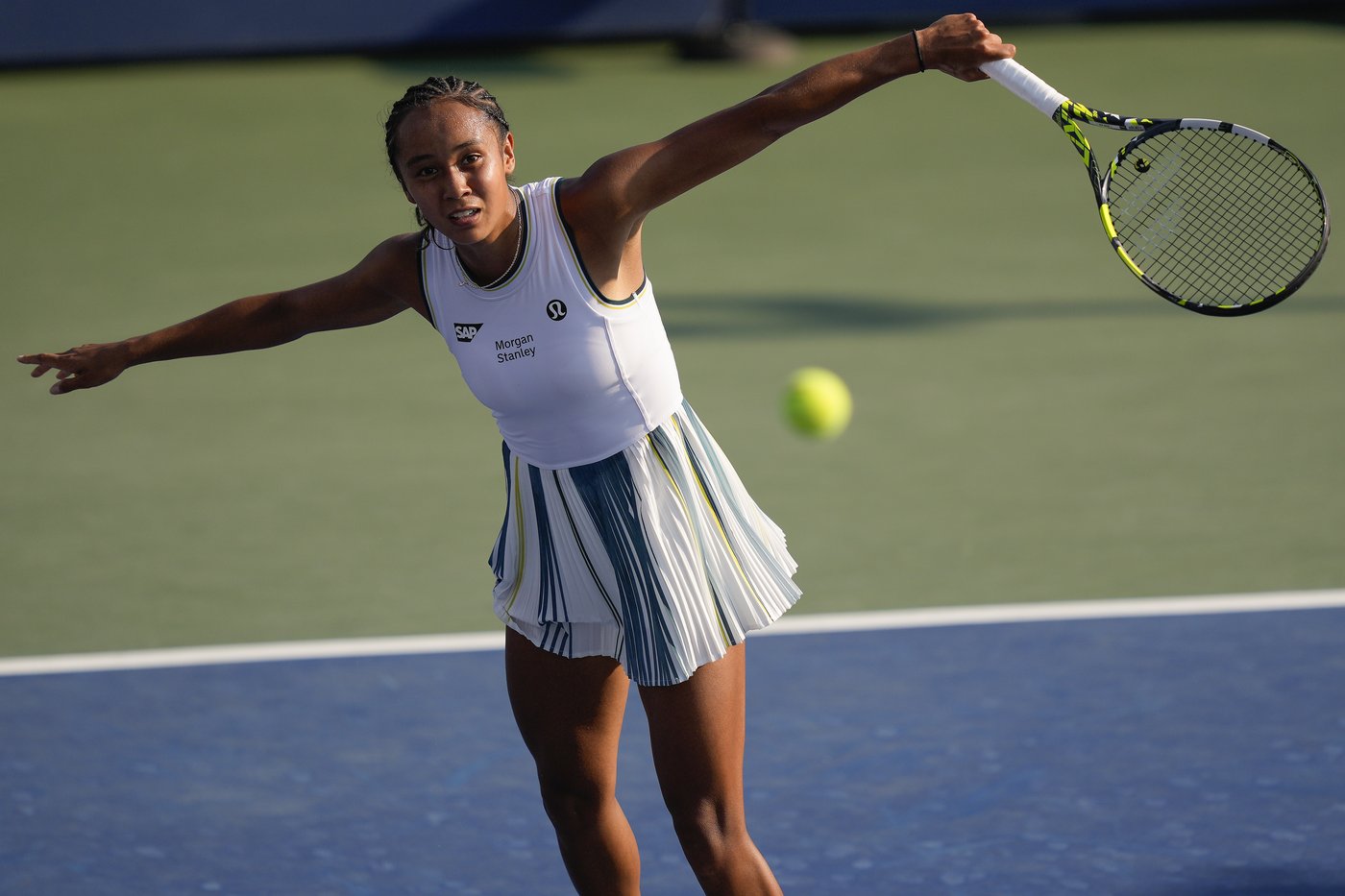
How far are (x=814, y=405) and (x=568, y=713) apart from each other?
314 cm

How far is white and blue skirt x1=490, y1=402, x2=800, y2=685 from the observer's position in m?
3.12

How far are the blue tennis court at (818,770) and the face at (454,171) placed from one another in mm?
1630

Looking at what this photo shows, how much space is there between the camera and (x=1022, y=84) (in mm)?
3070

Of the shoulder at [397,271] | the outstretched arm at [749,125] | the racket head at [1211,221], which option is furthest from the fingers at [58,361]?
the racket head at [1211,221]

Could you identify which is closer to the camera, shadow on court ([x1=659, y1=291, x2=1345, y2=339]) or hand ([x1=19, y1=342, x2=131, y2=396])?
hand ([x1=19, y1=342, x2=131, y2=396])

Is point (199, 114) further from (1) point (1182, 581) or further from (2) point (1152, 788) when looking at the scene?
(2) point (1152, 788)

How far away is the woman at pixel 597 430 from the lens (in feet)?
9.73

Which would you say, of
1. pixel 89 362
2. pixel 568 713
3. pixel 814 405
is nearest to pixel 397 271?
pixel 89 362

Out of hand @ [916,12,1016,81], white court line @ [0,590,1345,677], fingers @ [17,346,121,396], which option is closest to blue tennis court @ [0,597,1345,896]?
white court line @ [0,590,1345,677]

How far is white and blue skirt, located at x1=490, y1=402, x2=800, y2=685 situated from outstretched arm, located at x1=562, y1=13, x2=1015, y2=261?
40cm

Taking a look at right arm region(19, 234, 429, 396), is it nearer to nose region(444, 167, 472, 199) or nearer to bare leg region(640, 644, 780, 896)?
nose region(444, 167, 472, 199)

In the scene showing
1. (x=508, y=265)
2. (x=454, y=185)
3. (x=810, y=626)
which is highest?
(x=454, y=185)

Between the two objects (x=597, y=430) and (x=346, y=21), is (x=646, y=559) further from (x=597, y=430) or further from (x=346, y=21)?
(x=346, y=21)

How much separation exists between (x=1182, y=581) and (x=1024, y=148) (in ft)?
20.4
